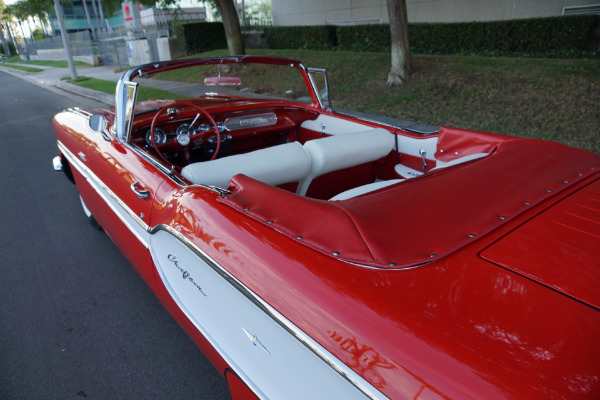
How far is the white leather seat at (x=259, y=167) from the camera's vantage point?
192cm

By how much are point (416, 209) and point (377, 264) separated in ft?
1.10

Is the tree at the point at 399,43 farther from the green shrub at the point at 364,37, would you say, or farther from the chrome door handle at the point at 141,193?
the chrome door handle at the point at 141,193

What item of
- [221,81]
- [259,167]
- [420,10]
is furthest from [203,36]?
[259,167]

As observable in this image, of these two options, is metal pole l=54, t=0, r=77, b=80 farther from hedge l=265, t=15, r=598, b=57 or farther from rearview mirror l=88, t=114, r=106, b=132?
rearview mirror l=88, t=114, r=106, b=132

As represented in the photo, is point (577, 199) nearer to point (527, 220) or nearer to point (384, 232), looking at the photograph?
point (527, 220)

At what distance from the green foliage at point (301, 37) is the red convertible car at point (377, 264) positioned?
40.4 feet

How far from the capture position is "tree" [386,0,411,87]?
755cm

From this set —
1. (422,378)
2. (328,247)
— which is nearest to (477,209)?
(328,247)

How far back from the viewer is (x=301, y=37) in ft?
48.2

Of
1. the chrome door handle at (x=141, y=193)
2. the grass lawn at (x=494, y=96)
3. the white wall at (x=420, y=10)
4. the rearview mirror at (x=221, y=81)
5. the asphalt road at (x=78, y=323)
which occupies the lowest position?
the asphalt road at (x=78, y=323)

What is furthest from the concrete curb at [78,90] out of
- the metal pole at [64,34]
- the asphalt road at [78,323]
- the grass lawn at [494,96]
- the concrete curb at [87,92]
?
the asphalt road at [78,323]

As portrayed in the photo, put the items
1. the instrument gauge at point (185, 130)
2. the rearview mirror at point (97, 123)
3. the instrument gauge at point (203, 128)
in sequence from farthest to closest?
the instrument gauge at point (203, 128) → the instrument gauge at point (185, 130) → the rearview mirror at point (97, 123)

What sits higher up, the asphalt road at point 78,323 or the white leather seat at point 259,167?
the white leather seat at point 259,167

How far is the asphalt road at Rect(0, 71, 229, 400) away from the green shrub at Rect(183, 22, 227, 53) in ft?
49.8
